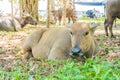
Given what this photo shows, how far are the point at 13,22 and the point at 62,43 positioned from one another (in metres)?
11.2

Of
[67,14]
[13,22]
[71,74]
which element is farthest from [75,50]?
[67,14]

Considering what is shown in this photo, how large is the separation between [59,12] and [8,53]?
15.9 m

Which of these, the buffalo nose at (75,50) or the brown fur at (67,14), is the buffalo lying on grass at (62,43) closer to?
the buffalo nose at (75,50)

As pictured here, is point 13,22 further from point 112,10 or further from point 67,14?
point 67,14

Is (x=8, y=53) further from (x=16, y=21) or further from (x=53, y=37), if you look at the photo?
(x=16, y=21)

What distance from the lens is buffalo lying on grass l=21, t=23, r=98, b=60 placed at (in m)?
5.59

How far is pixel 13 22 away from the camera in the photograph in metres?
17.1

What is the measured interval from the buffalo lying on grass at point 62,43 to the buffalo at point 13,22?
30.5 ft

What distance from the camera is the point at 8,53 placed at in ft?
26.8

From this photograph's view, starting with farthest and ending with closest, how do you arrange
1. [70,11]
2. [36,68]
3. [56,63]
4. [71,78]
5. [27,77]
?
[70,11] → [56,63] → [36,68] → [27,77] → [71,78]

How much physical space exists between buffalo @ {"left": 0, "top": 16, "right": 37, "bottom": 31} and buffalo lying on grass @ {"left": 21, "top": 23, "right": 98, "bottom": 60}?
9.28 meters

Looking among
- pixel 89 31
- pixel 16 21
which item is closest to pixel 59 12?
pixel 16 21

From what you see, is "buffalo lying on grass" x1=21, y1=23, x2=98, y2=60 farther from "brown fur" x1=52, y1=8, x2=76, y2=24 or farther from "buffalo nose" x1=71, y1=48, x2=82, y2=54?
"brown fur" x1=52, y1=8, x2=76, y2=24

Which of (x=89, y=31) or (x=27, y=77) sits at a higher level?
(x=89, y=31)
